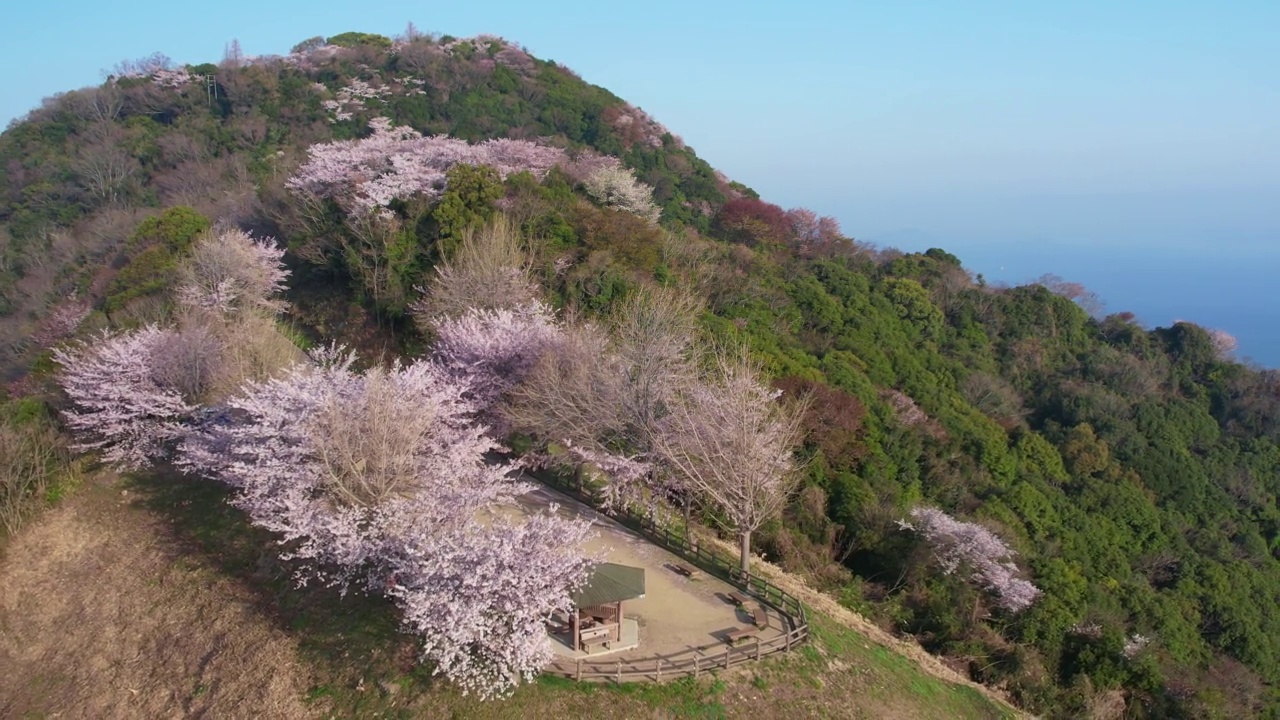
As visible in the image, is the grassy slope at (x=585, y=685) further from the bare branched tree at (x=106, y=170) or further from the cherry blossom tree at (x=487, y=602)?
the bare branched tree at (x=106, y=170)

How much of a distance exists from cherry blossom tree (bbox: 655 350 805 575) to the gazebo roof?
13.1ft

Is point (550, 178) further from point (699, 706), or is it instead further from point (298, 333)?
point (699, 706)

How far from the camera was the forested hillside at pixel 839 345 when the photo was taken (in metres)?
21.5

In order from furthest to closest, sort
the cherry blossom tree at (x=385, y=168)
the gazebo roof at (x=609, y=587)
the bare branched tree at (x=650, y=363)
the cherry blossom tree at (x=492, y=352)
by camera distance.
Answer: the cherry blossom tree at (x=385, y=168), the cherry blossom tree at (x=492, y=352), the bare branched tree at (x=650, y=363), the gazebo roof at (x=609, y=587)

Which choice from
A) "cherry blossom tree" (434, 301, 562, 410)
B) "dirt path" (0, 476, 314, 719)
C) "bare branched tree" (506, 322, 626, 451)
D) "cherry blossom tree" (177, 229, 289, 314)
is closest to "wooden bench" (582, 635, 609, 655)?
"dirt path" (0, 476, 314, 719)

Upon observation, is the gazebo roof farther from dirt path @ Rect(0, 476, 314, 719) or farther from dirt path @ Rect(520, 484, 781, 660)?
dirt path @ Rect(0, 476, 314, 719)

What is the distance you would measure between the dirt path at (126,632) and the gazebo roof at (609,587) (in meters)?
5.70

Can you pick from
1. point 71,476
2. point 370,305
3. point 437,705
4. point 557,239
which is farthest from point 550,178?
point 437,705

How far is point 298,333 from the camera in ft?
107

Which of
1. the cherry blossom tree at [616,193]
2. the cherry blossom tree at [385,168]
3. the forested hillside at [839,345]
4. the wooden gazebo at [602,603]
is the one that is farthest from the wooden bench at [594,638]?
the cherry blossom tree at [616,193]

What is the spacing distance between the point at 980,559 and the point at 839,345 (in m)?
17.7

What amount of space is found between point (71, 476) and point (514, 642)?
57.8 feet

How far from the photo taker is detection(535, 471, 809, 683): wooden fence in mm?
14234

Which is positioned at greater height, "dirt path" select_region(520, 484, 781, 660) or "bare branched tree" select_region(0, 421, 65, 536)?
"dirt path" select_region(520, 484, 781, 660)
